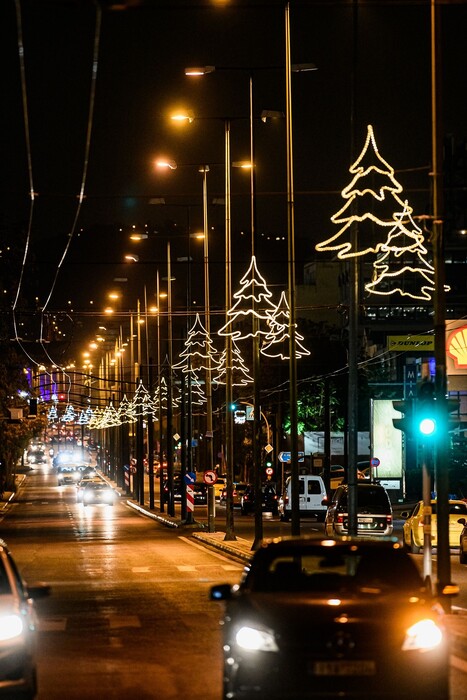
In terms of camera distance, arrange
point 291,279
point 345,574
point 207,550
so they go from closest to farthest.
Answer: point 345,574 → point 291,279 → point 207,550

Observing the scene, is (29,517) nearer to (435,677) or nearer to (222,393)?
(222,393)

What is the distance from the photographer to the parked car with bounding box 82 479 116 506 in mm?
82750

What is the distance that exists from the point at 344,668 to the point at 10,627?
3.65 meters

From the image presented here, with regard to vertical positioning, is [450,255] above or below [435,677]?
above

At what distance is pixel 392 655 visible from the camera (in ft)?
32.7

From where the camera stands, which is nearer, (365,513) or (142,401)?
(365,513)

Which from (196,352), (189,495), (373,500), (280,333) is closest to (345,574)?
(373,500)

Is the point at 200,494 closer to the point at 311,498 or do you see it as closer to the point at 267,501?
the point at 267,501

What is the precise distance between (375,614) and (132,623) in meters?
11.1

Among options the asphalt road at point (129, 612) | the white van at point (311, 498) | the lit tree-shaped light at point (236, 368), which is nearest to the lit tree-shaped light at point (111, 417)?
the lit tree-shaped light at point (236, 368)

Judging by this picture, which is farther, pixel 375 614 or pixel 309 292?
pixel 309 292

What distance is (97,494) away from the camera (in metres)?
83.1

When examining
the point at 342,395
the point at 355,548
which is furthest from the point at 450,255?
the point at 355,548

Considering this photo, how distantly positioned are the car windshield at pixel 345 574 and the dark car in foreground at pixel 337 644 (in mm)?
38
